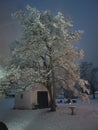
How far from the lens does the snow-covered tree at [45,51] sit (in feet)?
41.0

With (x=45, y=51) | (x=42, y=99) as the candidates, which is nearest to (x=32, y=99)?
(x=42, y=99)

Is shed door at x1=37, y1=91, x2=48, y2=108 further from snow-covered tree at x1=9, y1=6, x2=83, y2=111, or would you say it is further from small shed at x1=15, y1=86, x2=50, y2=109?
snow-covered tree at x1=9, y1=6, x2=83, y2=111

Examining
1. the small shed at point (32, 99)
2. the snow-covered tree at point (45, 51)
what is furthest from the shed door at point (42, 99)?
the snow-covered tree at point (45, 51)

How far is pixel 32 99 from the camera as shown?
599 inches

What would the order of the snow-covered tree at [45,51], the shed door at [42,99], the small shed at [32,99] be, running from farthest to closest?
the shed door at [42,99] < the small shed at [32,99] < the snow-covered tree at [45,51]

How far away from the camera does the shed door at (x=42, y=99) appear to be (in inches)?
613

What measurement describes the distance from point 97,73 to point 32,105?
44.5ft

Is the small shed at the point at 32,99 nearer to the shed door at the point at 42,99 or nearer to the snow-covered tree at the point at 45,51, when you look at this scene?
the shed door at the point at 42,99

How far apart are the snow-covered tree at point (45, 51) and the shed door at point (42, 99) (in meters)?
2.46

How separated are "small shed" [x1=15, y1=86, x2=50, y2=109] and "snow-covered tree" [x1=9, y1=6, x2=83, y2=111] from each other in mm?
2181

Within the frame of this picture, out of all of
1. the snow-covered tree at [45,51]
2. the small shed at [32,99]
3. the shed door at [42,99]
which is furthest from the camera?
the shed door at [42,99]

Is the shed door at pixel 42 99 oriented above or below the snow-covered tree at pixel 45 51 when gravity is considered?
below

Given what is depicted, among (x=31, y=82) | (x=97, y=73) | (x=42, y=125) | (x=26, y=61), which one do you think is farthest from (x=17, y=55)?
(x=97, y=73)

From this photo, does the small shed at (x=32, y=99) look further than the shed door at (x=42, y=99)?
No
